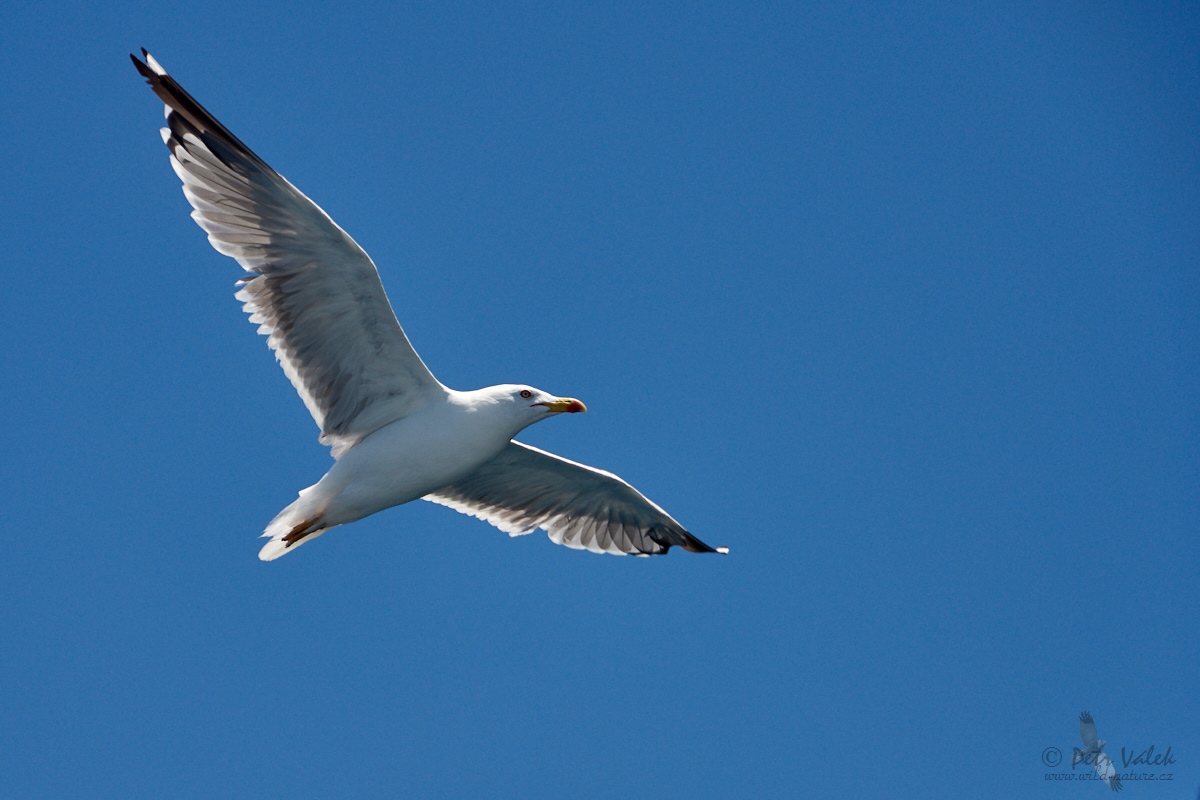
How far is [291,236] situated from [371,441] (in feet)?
5.80

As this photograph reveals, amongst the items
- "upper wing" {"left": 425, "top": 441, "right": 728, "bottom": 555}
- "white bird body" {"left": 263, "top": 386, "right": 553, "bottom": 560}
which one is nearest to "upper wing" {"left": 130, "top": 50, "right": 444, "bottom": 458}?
"white bird body" {"left": 263, "top": 386, "right": 553, "bottom": 560}

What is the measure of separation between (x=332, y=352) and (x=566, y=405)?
1966mm

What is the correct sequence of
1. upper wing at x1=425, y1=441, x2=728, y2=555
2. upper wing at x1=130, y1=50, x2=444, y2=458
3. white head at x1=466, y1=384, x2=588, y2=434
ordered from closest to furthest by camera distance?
upper wing at x1=130, y1=50, x2=444, y2=458 < white head at x1=466, y1=384, x2=588, y2=434 < upper wing at x1=425, y1=441, x2=728, y2=555

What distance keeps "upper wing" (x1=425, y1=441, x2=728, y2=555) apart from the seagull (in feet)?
2.89

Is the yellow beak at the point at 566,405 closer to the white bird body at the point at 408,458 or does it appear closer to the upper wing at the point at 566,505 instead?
the white bird body at the point at 408,458

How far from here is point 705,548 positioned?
10922 mm

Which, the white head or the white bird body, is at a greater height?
the white head

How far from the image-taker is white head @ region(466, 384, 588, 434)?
8.63 m

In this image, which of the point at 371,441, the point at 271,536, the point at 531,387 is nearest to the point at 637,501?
the point at 531,387

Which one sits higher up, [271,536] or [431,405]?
[431,405]

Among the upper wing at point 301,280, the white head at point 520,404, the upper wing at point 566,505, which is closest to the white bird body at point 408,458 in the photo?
the white head at point 520,404

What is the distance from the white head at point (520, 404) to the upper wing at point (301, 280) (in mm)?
416

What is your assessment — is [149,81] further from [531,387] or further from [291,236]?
[531,387]

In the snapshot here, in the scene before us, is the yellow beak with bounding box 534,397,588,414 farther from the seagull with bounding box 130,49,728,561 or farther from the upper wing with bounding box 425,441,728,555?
the upper wing with bounding box 425,441,728,555
